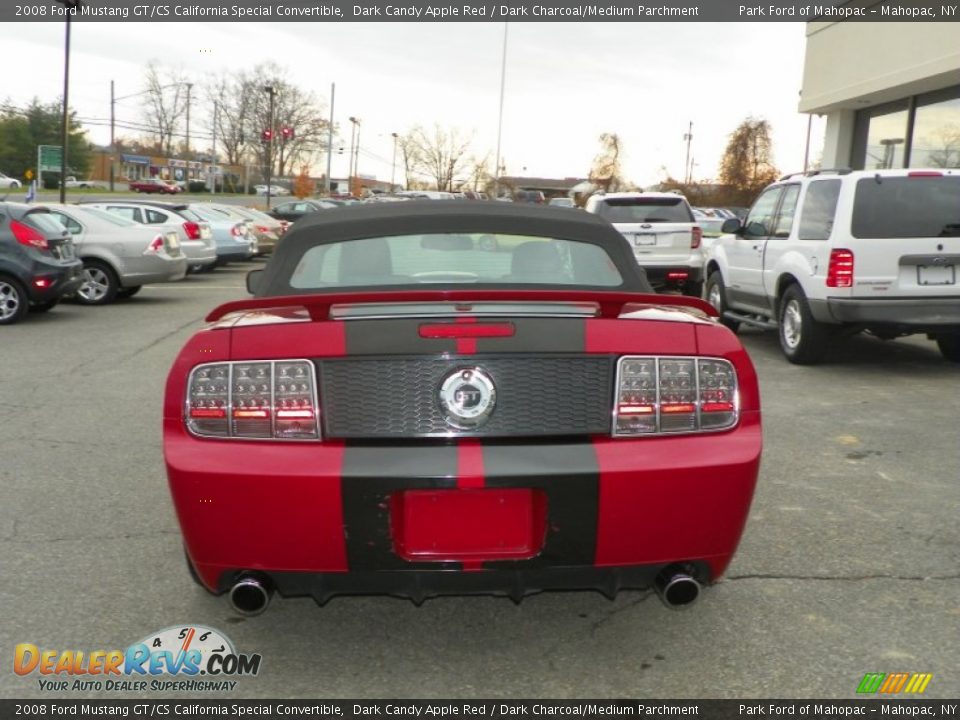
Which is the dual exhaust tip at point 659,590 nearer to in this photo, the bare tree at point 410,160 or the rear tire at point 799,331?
the rear tire at point 799,331

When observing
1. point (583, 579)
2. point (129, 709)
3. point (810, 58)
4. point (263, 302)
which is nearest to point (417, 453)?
point (583, 579)

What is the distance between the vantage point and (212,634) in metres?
3.19

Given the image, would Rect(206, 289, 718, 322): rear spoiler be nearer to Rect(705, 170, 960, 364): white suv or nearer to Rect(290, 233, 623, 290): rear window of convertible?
Rect(290, 233, 623, 290): rear window of convertible

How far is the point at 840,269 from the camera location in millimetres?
8195

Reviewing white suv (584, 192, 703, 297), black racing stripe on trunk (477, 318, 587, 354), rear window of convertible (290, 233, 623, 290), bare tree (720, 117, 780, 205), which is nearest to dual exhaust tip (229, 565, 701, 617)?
black racing stripe on trunk (477, 318, 587, 354)

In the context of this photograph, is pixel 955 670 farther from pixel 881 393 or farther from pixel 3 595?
pixel 881 393

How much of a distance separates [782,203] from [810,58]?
17.2 meters

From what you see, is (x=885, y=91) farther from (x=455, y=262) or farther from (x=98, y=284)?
(x=455, y=262)

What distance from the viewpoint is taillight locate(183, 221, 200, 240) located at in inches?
693

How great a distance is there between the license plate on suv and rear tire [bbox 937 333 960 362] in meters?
1.29

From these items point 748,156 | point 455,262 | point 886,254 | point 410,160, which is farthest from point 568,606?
point 410,160

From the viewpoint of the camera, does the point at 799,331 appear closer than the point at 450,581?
No

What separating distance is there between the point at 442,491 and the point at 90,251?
41.1ft

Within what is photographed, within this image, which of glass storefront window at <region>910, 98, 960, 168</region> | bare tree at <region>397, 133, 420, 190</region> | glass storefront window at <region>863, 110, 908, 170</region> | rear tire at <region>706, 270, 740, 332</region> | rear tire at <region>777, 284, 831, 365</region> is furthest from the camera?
bare tree at <region>397, 133, 420, 190</region>
